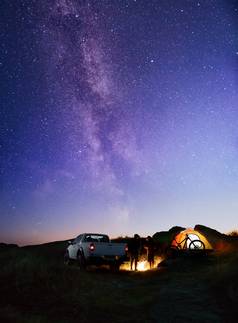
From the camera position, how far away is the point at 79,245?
59.8 feet

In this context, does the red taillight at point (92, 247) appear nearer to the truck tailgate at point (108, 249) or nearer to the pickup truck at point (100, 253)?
the pickup truck at point (100, 253)

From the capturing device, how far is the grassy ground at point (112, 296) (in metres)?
8.83

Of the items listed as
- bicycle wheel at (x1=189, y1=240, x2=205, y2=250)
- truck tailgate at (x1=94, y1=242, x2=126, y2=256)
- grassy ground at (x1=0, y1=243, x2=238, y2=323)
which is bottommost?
grassy ground at (x1=0, y1=243, x2=238, y2=323)

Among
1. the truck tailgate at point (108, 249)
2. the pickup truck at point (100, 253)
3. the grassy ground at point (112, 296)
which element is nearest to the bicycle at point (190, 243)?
the pickup truck at point (100, 253)

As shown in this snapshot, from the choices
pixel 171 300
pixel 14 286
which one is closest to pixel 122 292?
pixel 171 300

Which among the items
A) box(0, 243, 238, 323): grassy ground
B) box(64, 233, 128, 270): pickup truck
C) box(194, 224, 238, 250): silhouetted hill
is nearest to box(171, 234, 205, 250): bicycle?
box(194, 224, 238, 250): silhouetted hill

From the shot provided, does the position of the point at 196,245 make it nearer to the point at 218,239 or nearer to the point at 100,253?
the point at 218,239

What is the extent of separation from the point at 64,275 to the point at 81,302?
10.0ft

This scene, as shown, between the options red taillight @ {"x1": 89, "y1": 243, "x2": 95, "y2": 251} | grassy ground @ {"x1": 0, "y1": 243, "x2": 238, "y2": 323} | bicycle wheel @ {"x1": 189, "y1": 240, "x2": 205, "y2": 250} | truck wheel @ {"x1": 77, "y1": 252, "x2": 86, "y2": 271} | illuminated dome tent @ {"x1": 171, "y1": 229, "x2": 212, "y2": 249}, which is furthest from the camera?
illuminated dome tent @ {"x1": 171, "y1": 229, "x2": 212, "y2": 249}

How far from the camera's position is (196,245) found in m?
21.6

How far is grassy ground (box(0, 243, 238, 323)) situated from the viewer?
29.0 feet

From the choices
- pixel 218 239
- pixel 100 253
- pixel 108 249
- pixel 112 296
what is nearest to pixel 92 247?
pixel 100 253

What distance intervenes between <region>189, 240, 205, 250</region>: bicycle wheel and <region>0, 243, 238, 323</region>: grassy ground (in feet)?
19.7

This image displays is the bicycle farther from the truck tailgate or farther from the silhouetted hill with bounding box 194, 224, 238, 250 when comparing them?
the truck tailgate
